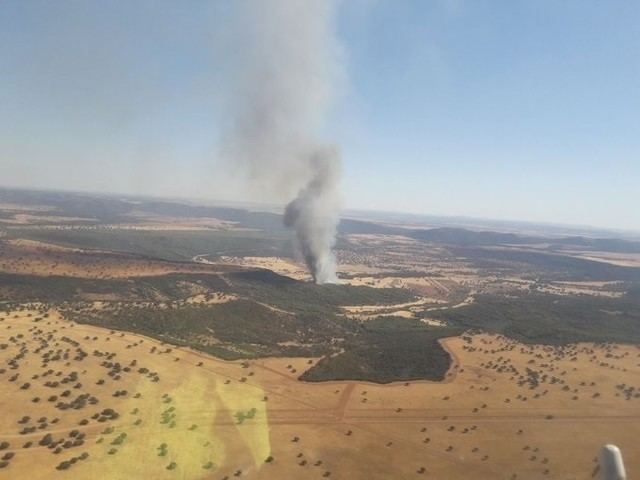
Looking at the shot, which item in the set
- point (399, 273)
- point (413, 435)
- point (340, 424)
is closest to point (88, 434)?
point (340, 424)

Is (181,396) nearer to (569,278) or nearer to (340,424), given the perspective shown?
(340,424)

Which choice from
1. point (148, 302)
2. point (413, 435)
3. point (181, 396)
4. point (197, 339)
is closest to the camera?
point (413, 435)

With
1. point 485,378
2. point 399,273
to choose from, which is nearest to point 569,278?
point 399,273

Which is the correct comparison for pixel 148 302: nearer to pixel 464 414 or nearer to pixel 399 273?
pixel 464 414

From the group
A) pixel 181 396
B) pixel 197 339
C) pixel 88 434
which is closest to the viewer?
pixel 88 434

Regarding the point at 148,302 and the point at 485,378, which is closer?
the point at 485,378

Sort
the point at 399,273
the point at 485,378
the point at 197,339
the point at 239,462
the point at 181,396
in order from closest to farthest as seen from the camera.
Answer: the point at 239,462
the point at 181,396
the point at 485,378
the point at 197,339
the point at 399,273
